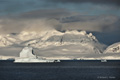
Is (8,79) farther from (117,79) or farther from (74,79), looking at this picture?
(117,79)

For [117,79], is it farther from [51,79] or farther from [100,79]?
[51,79]

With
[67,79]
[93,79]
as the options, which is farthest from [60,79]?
[93,79]

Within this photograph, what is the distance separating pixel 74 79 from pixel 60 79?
486 cm

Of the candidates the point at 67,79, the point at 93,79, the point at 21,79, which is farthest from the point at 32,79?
the point at 93,79

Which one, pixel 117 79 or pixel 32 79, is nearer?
pixel 117 79

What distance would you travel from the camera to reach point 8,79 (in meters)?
142

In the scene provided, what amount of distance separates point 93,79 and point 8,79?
29275 mm

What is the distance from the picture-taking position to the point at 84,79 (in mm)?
140375

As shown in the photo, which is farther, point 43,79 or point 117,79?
point 43,79

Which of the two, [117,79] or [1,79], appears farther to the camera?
[1,79]

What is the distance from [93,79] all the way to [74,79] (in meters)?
6.73

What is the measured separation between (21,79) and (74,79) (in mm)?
18124

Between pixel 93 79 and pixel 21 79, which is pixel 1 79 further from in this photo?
pixel 93 79

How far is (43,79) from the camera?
458 feet
